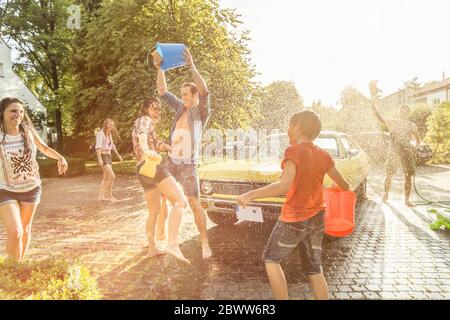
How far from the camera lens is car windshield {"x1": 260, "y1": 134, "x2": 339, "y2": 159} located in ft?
18.2

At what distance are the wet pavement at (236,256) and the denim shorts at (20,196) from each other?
2.47 ft

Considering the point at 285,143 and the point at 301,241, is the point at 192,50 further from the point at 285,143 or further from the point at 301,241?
the point at 301,241

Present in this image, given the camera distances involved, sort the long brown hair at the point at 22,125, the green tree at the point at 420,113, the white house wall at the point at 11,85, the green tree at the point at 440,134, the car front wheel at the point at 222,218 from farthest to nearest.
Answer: the green tree at the point at 420,113 < the green tree at the point at 440,134 < the white house wall at the point at 11,85 < the car front wheel at the point at 222,218 < the long brown hair at the point at 22,125

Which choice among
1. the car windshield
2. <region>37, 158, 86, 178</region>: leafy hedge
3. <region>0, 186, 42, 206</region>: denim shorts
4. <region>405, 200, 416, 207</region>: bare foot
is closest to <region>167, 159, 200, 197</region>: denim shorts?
<region>0, 186, 42, 206</region>: denim shorts

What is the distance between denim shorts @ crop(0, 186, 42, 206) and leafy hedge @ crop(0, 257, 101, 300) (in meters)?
0.60

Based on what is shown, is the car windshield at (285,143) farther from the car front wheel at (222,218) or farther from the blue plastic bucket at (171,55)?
the blue plastic bucket at (171,55)

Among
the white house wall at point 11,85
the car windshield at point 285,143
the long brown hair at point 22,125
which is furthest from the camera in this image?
the white house wall at point 11,85

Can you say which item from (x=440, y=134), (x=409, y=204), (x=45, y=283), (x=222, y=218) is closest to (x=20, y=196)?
(x=45, y=283)

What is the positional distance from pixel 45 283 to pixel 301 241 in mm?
1828

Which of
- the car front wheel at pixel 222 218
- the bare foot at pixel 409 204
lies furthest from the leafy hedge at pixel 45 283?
the bare foot at pixel 409 204

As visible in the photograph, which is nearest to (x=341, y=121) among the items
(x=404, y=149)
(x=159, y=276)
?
(x=404, y=149)

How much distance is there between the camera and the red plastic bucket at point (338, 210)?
112 inches

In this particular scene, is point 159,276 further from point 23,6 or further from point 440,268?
point 23,6

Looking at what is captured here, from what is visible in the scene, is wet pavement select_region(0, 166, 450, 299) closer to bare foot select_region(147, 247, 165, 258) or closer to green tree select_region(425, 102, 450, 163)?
bare foot select_region(147, 247, 165, 258)
